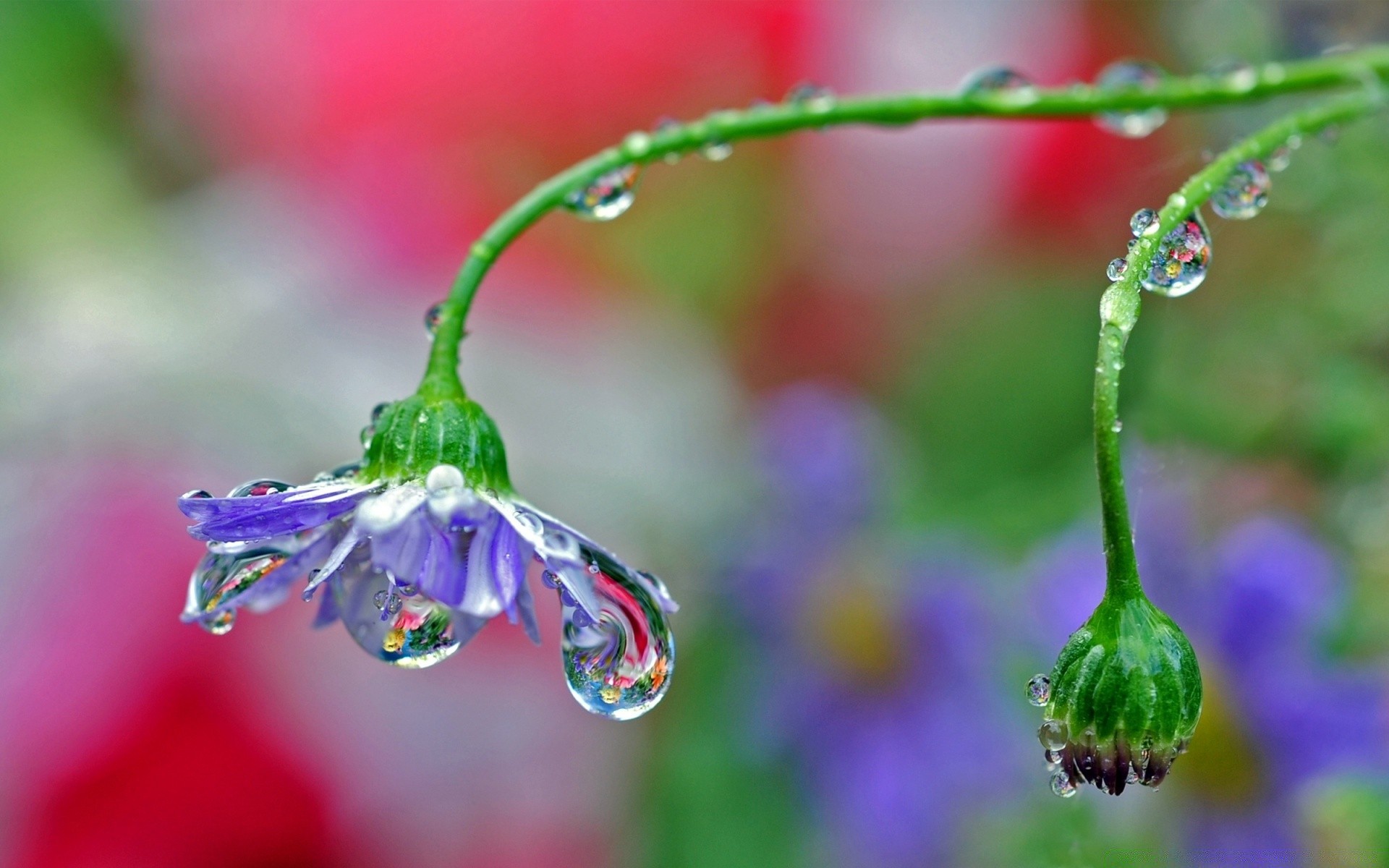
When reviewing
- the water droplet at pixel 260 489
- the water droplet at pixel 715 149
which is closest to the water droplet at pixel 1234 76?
the water droplet at pixel 715 149

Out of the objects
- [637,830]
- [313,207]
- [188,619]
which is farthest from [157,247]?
[188,619]

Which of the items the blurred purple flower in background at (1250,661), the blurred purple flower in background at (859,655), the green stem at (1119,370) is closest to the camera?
the green stem at (1119,370)

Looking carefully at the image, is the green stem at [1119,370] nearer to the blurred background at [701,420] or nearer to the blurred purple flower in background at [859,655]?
the blurred background at [701,420]

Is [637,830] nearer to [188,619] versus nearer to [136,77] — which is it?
[188,619]

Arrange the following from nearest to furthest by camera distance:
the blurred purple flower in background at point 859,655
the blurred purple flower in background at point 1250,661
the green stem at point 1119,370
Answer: the green stem at point 1119,370, the blurred purple flower in background at point 1250,661, the blurred purple flower in background at point 859,655

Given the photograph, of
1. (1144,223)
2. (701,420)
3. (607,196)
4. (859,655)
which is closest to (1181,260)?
(1144,223)

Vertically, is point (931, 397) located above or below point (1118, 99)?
above
